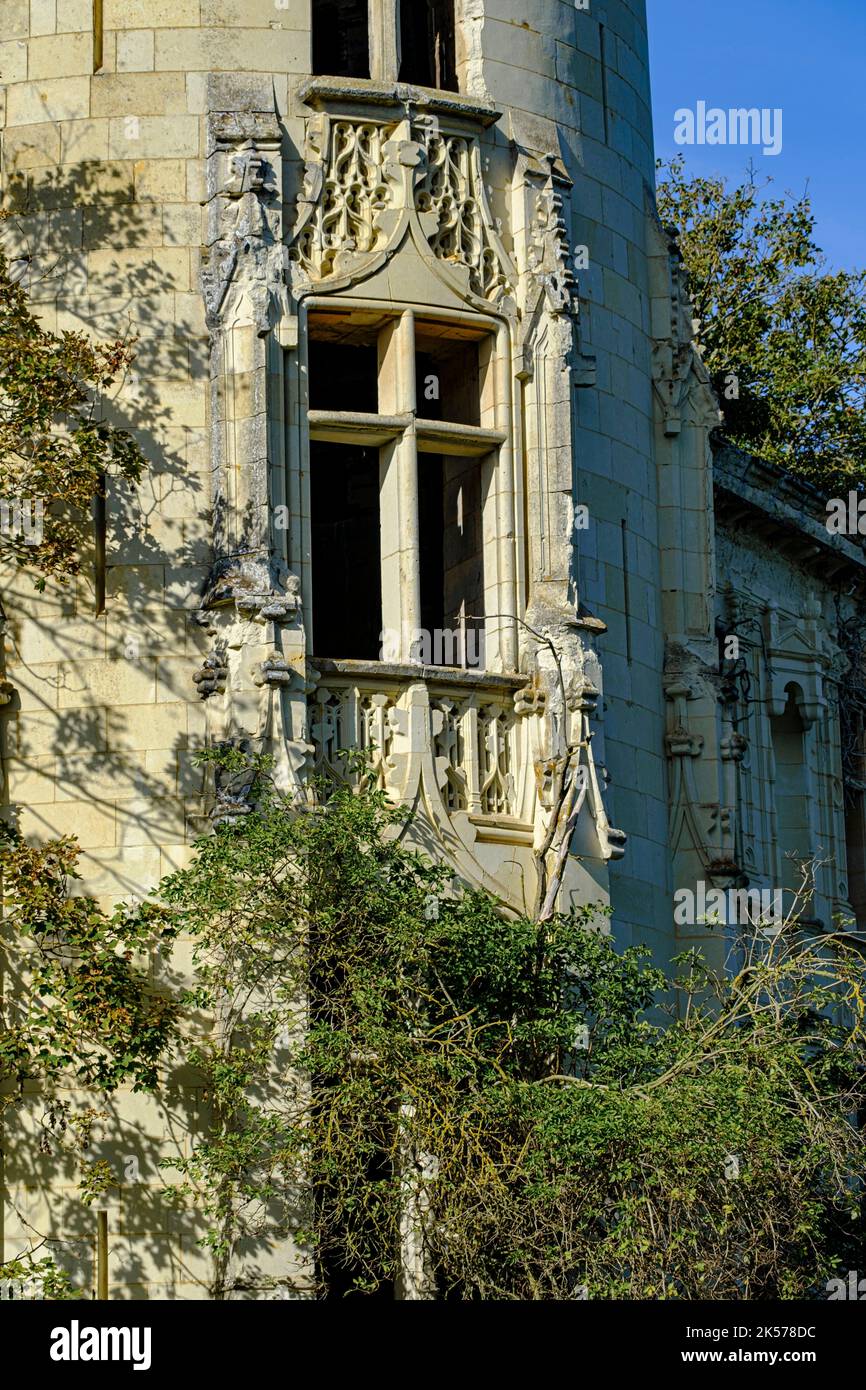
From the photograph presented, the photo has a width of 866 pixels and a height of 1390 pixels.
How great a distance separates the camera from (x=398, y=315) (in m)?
22.7

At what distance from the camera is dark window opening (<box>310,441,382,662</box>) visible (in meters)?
28.5

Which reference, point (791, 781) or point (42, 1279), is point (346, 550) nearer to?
point (791, 781)

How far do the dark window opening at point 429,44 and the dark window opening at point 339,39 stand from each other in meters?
0.97

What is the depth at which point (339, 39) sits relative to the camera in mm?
29109

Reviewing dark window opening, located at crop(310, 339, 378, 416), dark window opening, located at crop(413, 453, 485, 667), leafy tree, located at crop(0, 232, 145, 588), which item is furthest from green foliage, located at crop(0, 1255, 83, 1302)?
dark window opening, located at crop(310, 339, 378, 416)

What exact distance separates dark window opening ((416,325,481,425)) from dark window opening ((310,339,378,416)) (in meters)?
3.12

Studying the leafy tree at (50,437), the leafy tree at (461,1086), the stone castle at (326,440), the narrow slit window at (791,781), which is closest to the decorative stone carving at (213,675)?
the stone castle at (326,440)

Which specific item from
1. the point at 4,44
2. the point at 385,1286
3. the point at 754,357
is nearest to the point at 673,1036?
the point at 385,1286

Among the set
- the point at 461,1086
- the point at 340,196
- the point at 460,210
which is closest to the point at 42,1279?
the point at 461,1086

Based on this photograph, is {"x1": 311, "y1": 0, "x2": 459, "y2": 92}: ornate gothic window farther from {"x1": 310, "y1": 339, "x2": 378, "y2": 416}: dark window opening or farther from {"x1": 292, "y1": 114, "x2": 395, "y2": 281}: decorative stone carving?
{"x1": 310, "y1": 339, "x2": 378, "y2": 416}: dark window opening

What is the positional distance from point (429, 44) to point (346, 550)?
17.5ft

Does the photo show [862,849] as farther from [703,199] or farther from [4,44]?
[4,44]

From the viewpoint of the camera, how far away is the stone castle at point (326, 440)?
2162 cm

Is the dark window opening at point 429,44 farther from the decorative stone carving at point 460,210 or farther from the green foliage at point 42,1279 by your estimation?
the green foliage at point 42,1279
